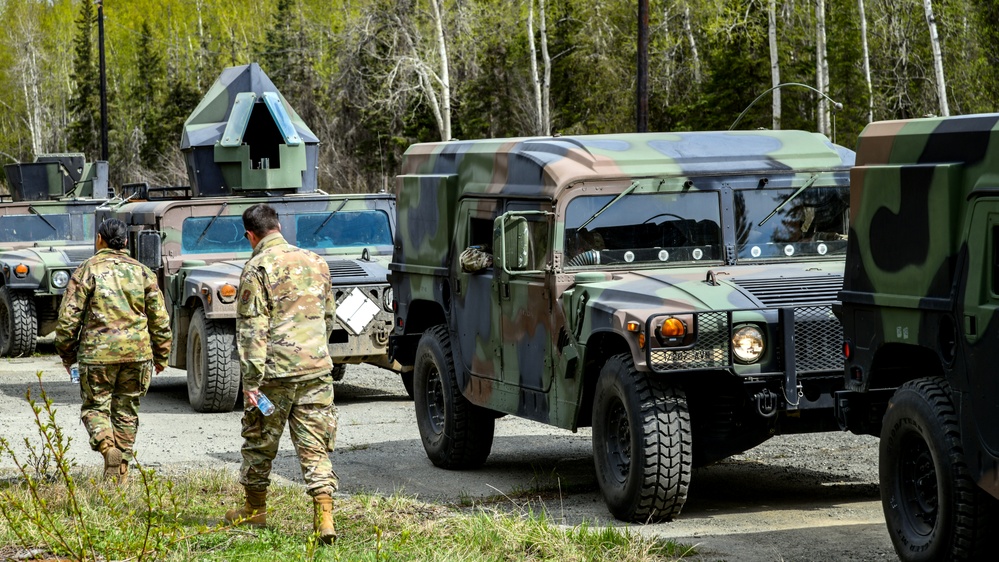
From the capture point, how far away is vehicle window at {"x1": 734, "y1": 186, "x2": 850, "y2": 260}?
8156 mm

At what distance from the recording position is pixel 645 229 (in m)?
8.06

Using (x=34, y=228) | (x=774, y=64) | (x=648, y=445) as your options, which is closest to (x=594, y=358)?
(x=648, y=445)

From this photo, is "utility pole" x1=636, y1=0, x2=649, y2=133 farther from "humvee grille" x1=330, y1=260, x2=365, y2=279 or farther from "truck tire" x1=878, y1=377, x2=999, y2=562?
"truck tire" x1=878, y1=377, x2=999, y2=562

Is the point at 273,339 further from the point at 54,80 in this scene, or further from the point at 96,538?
the point at 54,80

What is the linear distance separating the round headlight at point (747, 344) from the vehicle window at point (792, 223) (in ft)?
3.82

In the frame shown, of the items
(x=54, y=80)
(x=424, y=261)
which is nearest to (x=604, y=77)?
(x=424, y=261)

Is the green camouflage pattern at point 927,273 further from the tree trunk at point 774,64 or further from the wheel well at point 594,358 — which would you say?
the tree trunk at point 774,64

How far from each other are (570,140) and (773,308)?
6.03 feet

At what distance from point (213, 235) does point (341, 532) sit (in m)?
6.92

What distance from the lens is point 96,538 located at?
6637 mm

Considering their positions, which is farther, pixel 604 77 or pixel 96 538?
pixel 604 77

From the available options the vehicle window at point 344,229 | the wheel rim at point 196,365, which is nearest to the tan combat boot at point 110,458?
the wheel rim at point 196,365

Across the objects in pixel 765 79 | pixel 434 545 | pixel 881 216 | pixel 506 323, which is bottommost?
pixel 434 545

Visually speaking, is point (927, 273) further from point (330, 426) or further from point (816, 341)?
point (330, 426)
